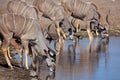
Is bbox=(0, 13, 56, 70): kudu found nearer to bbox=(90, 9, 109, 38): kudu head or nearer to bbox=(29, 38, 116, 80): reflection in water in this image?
bbox=(29, 38, 116, 80): reflection in water

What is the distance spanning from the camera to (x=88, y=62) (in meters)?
21.2

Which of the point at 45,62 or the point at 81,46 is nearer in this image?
the point at 45,62

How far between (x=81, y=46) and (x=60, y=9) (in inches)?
85.9

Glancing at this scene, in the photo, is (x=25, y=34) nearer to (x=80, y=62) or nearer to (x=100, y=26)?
(x=80, y=62)

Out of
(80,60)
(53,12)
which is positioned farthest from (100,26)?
(80,60)

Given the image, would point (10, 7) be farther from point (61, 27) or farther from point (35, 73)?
point (35, 73)

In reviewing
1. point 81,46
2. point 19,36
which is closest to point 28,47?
point 19,36

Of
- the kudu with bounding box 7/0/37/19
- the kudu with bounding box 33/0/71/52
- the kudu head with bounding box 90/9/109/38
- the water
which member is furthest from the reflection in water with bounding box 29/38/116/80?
the kudu head with bounding box 90/9/109/38

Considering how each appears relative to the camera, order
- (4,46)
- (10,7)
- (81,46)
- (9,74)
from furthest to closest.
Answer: (81,46), (10,7), (4,46), (9,74)

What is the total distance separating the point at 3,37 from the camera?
63.0 feet

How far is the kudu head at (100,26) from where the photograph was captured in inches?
1236

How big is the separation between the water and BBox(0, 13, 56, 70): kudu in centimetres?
67

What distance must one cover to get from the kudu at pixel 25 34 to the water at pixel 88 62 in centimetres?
67

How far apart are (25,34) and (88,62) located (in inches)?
128
